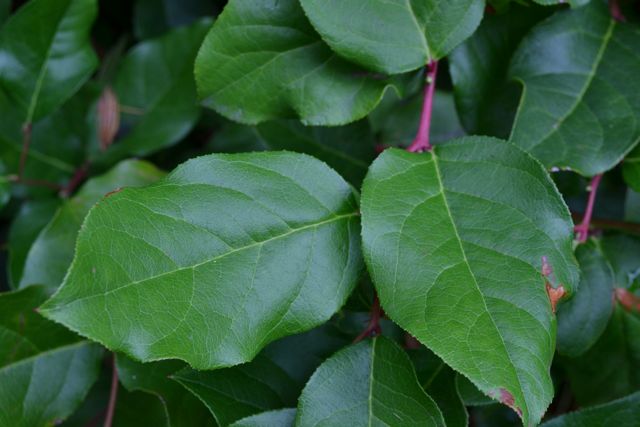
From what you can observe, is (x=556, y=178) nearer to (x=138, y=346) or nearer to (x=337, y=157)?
(x=337, y=157)

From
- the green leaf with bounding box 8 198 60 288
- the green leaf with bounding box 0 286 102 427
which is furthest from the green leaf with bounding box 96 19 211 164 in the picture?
the green leaf with bounding box 0 286 102 427

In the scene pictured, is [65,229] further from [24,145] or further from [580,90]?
[580,90]

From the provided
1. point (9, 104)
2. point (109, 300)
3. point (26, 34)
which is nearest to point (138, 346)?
point (109, 300)

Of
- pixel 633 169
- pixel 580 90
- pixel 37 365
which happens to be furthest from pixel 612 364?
pixel 37 365

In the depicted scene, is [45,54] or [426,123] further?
[45,54]

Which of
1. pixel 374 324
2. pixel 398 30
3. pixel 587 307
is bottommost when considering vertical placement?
pixel 587 307

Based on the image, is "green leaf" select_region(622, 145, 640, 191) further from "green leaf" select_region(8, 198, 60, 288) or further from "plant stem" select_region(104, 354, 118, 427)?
"green leaf" select_region(8, 198, 60, 288)
